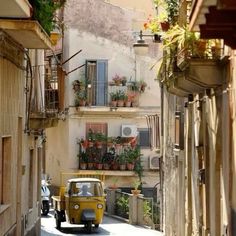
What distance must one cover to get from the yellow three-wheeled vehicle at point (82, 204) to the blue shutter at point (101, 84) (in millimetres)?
9475

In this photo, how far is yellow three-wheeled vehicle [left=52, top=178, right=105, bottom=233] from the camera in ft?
86.5

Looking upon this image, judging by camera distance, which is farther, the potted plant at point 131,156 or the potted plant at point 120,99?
the potted plant at point 120,99

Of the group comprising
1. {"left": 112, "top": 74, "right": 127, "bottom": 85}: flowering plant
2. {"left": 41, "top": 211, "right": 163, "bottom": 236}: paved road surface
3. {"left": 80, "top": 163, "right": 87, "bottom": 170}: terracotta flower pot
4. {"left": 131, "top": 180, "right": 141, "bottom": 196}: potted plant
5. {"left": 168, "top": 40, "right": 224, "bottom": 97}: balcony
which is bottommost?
{"left": 41, "top": 211, "right": 163, "bottom": 236}: paved road surface

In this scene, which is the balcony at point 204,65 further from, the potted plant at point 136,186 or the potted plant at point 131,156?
the potted plant at point 131,156

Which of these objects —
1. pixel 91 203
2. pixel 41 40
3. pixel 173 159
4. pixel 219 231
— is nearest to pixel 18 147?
pixel 41 40

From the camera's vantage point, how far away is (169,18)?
14.2 meters

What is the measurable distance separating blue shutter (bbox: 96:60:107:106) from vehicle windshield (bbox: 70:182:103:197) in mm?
9500

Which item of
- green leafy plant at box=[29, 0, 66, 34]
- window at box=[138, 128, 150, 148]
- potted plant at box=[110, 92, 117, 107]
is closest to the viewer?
green leafy plant at box=[29, 0, 66, 34]

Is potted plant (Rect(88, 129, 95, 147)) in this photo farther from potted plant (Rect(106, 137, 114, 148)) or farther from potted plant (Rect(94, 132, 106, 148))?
potted plant (Rect(106, 137, 114, 148))

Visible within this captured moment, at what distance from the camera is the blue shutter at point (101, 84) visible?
36.2 meters

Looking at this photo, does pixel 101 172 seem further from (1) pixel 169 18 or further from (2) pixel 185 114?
(1) pixel 169 18

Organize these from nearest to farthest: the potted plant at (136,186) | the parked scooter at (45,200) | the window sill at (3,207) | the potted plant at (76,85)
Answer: the window sill at (3,207) < the potted plant at (136,186) < the parked scooter at (45,200) < the potted plant at (76,85)

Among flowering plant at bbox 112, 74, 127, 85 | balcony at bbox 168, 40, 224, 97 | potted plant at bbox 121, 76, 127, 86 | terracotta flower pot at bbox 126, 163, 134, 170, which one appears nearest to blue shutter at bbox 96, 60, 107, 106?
flowering plant at bbox 112, 74, 127, 85

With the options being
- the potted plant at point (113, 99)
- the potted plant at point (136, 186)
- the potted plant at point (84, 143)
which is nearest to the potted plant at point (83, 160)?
the potted plant at point (84, 143)
